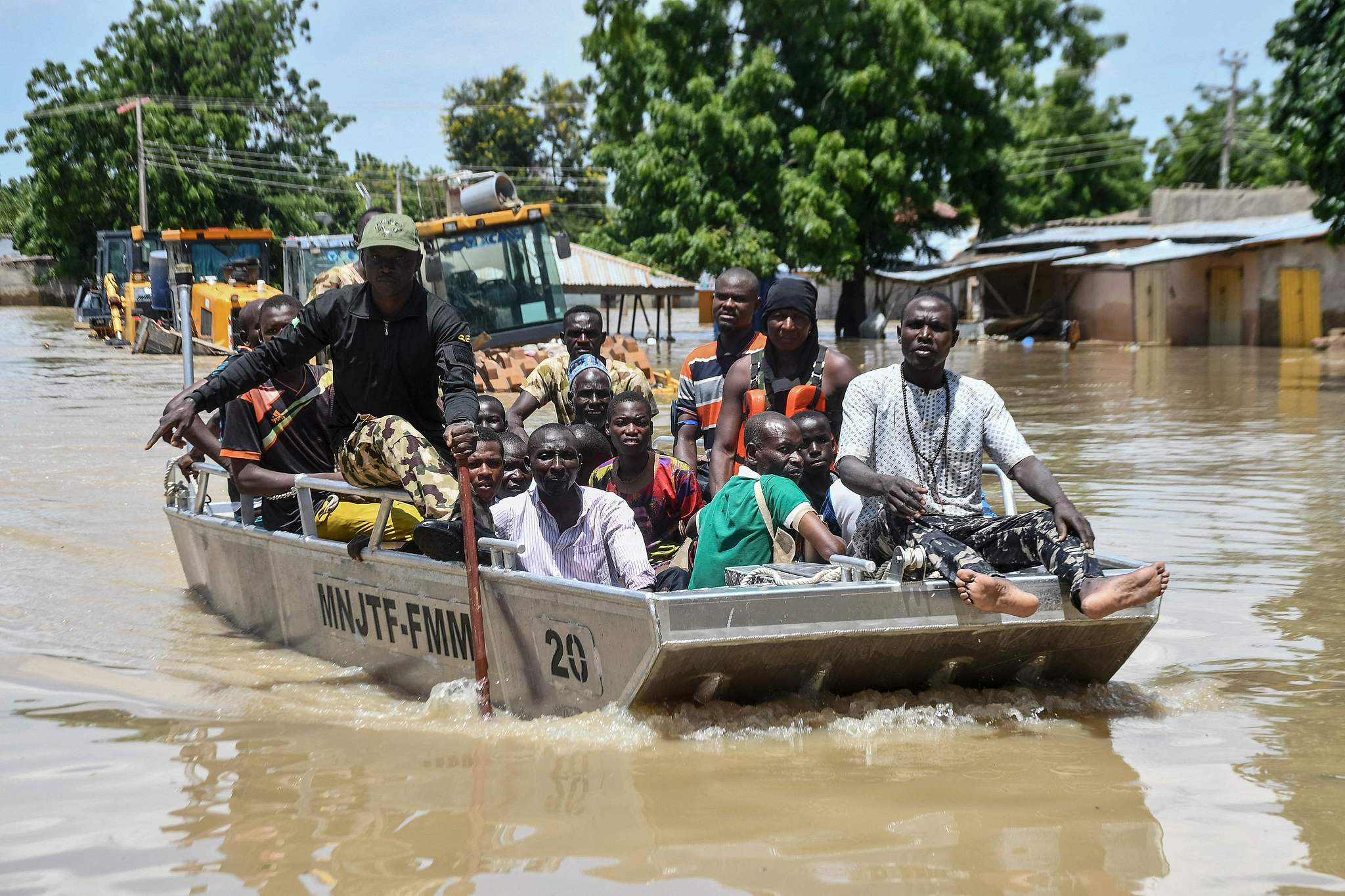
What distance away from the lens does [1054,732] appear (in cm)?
510

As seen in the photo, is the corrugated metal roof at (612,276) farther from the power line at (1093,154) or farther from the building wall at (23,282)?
the building wall at (23,282)

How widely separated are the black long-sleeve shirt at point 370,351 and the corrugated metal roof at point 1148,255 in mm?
25441

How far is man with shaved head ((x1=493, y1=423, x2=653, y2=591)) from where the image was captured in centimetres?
540

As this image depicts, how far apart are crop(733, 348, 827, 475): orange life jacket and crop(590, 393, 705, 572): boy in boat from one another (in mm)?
282

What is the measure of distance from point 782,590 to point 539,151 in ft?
187

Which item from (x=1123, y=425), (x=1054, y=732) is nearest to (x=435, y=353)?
(x=1054, y=732)

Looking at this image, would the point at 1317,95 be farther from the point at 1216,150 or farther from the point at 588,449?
the point at 1216,150

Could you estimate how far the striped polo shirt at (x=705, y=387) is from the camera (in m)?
7.05

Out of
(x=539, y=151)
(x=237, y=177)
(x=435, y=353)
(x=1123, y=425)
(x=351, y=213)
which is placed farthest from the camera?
(x=539, y=151)

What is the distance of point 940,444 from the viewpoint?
5.13m

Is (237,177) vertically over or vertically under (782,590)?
over

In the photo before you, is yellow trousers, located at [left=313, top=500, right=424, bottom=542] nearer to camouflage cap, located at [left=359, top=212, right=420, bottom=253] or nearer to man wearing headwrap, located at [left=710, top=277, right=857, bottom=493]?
camouflage cap, located at [left=359, top=212, right=420, bottom=253]

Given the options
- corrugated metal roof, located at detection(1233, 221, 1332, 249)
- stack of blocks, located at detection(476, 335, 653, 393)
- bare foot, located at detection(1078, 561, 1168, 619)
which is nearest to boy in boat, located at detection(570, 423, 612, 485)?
bare foot, located at detection(1078, 561, 1168, 619)

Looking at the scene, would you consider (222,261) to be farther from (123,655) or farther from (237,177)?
(237,177)
